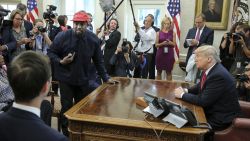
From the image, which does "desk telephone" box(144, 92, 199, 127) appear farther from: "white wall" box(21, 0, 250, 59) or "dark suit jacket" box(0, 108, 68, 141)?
"white wall" box(21, 0, 250, 59)

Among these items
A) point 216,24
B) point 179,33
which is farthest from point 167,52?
point 216,24

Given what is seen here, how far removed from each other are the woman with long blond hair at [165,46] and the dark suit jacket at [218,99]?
3269mm

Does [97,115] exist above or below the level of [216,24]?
below

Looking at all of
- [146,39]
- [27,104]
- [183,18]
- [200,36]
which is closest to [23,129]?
[27,104]

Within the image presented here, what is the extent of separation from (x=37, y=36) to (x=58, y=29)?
0.55 m

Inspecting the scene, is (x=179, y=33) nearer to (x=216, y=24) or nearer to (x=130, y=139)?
(x=216, y=24)

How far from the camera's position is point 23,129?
108cm

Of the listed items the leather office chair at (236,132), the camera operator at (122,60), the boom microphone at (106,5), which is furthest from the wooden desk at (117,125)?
the boom microphone at (106,5)

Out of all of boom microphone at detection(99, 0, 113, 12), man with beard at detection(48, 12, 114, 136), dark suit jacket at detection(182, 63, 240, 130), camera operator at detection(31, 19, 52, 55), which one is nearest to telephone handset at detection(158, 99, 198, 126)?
dark suit jacket at detection(182, 63, 240, 130)

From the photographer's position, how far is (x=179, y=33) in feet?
22.6

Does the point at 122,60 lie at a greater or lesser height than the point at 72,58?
lesser

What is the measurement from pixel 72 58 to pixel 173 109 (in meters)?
1.43

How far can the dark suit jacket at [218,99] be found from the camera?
260 cm

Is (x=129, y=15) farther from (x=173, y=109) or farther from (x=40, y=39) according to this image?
(x=173, y=109)
